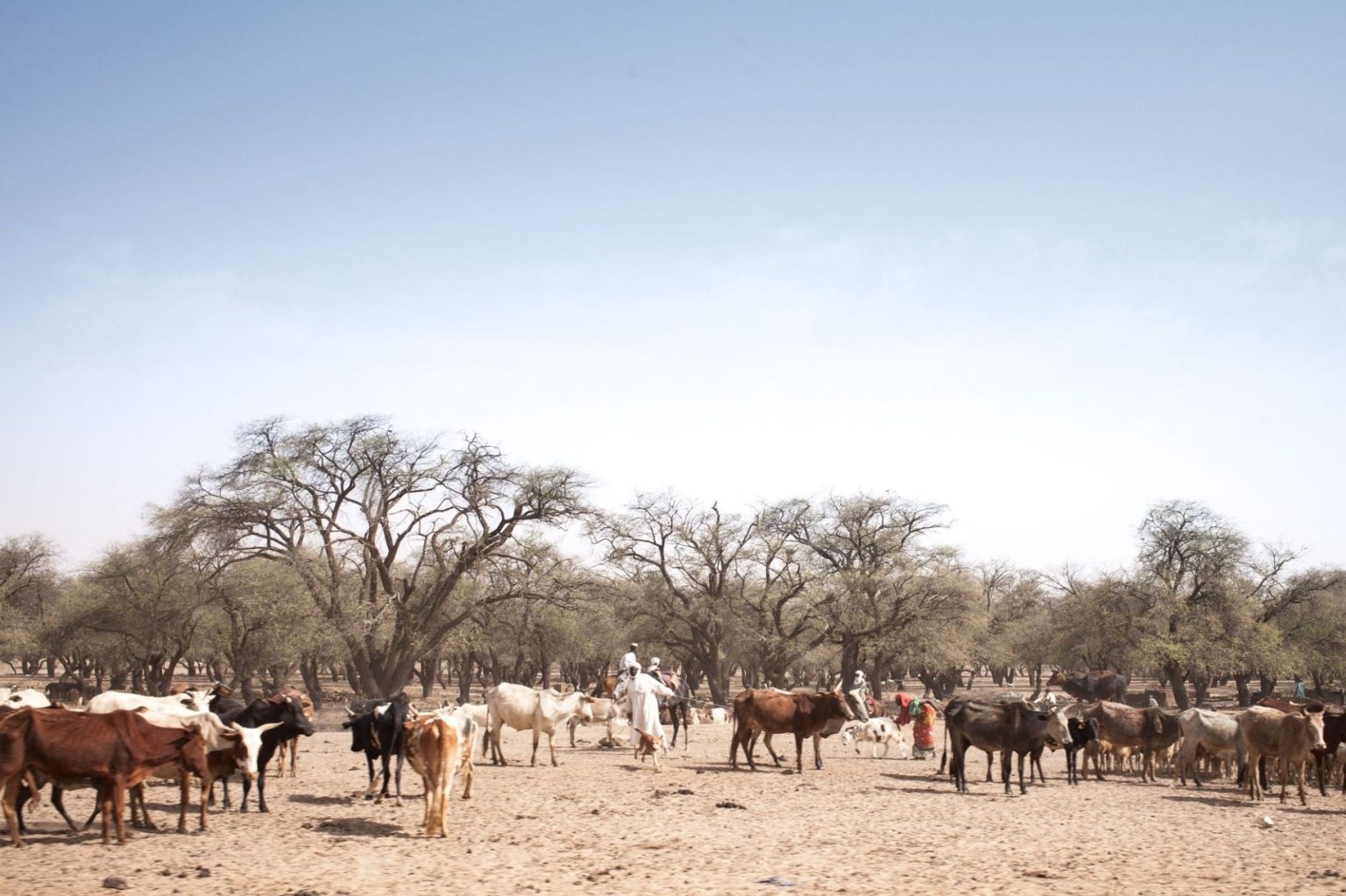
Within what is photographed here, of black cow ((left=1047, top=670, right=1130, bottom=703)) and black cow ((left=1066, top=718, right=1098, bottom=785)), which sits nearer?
black cow ((left=1066, top=718, right=1098, bottom=785))

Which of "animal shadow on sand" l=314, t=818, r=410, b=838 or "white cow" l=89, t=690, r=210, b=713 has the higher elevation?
"white cow" l=89, t=690, r=210, b=713

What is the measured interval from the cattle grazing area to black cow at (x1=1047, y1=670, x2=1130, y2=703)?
2594 cm

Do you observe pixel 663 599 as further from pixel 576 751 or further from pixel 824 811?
pixel 824 811

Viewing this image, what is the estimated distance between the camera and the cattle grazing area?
10.1 m

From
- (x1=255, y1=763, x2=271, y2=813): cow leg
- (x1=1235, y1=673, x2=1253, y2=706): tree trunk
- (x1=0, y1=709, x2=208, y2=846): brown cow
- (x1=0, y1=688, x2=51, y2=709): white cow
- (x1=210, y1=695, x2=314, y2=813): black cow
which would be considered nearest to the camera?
(x1=0, y1=709, x2=208, y2=846): brown cow

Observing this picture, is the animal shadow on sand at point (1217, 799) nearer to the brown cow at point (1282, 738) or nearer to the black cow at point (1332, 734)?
the brown cow at point (1282, 738)

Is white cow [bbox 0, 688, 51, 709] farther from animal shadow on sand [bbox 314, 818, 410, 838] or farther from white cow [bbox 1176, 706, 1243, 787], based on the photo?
white cow [bbox 1176, 706, 1243, 787]

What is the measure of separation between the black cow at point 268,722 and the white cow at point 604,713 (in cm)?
1063

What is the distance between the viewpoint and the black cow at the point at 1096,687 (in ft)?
142

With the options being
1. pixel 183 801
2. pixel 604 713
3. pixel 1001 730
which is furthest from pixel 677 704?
pixel 183 801

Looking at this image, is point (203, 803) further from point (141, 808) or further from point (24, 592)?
point (24, 592)

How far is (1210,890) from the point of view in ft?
32.9

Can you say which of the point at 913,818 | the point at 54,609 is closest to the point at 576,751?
the point at 913,818

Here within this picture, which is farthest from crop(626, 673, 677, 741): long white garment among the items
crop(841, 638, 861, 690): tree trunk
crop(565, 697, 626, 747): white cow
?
crop(841, 638, 861, 690): tree trunk
